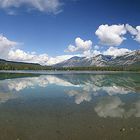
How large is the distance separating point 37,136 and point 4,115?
847cm

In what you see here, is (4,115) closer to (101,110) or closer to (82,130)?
(82,130)

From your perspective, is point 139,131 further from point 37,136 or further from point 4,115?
point 4,115

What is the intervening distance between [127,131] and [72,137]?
519 cm

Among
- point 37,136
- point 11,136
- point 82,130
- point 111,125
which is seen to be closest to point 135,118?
point 111,125

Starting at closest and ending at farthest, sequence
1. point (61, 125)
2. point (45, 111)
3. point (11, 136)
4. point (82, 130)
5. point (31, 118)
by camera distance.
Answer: point (11, 136) → point (82, 130) → point (61, 125) → point (31, 118) → point (45, 111)

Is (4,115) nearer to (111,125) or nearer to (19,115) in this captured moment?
(19,115)

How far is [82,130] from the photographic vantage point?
2131 cm

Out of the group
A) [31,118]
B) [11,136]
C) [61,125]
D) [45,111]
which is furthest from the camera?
[45,111]

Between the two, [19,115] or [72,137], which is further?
[19,115]

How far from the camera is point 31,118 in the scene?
83.3 feet

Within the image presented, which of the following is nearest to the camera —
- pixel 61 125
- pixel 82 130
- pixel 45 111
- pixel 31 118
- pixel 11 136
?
pixel 11 136

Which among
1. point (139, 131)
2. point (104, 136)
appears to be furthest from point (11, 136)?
point (139, 131)

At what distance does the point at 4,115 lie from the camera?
26.5m

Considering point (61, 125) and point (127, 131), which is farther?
point (61, 125)
